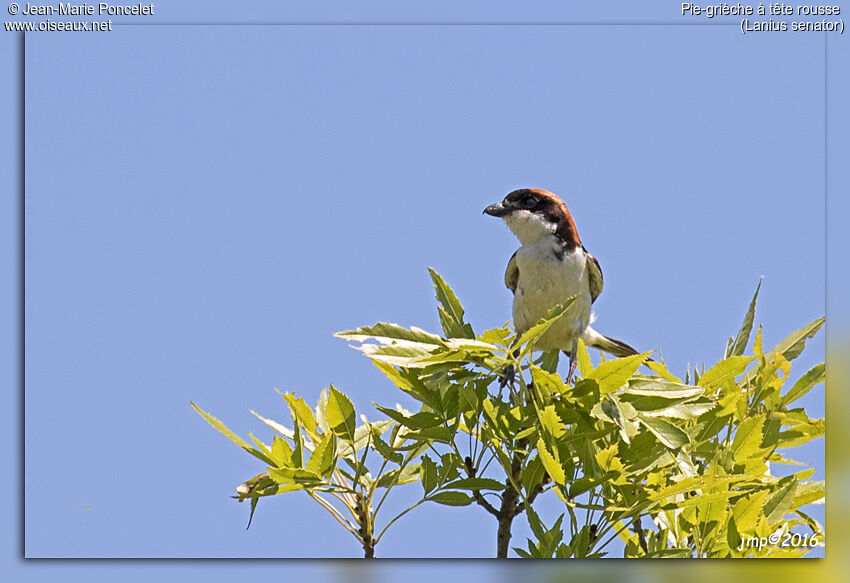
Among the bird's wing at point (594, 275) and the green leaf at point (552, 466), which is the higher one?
the bird's wing at point (594, 275)

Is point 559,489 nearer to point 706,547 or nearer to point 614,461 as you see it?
point 614,461

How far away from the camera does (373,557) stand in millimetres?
3852

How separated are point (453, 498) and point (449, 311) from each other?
0.75 meters

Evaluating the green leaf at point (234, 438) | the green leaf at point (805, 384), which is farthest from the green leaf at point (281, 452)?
the green leaf at point (805, 384)

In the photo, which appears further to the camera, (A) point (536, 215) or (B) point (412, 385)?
(A) point (536, 215)

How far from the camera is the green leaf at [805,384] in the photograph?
13.9 feet

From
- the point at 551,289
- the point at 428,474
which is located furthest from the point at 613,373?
the point at 551,289

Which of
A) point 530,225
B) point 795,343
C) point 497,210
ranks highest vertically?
point 497,210

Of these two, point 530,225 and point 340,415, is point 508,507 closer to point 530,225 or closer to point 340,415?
point 340,415

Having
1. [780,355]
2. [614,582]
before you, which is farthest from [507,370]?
[780,355]

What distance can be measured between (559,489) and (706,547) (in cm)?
66

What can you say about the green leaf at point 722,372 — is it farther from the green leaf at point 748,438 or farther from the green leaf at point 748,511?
the green leaf at point 748,511

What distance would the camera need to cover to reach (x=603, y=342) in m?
6.59

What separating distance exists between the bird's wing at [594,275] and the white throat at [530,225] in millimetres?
350
